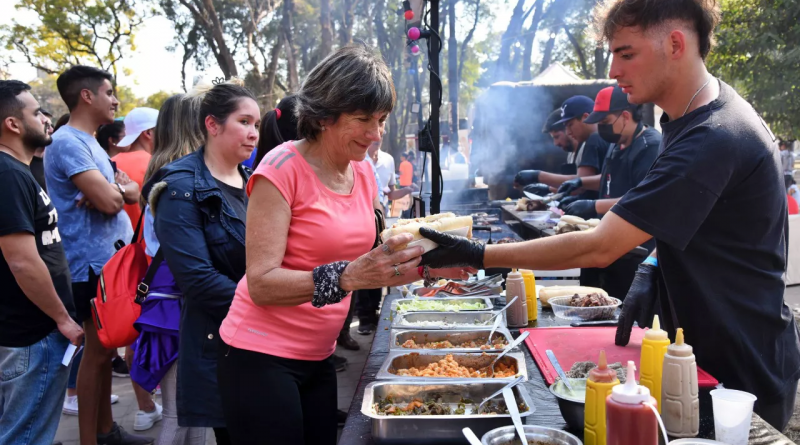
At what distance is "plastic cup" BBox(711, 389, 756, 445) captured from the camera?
5.20 feet

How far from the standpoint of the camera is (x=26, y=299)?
3006 millimetres

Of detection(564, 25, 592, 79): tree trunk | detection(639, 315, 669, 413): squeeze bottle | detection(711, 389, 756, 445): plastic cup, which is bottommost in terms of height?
detection(711, 389, 756, 445): plastic cup

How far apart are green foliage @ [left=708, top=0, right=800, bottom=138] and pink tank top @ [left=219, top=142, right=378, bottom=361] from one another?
1196 centimetres

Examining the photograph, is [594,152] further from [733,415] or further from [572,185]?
[733,415]

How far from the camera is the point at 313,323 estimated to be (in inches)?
86.0

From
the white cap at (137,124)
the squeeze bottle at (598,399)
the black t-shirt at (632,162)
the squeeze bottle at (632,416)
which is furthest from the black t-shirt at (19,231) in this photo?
the black t-shirt at (632,162)

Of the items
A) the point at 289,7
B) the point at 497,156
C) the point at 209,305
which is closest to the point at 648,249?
the point at 209,305

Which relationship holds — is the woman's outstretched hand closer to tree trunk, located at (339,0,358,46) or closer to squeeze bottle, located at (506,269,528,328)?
squeeze bottle, located at (506,269,528,328)

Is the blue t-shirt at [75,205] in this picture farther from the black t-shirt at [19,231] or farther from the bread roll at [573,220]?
the bread roll at [573,220]

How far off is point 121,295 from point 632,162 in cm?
391

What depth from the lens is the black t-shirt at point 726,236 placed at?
1922 millimetres

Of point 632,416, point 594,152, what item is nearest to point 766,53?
point 594,152

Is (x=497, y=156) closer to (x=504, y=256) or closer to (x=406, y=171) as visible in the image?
(x=406, y=171)

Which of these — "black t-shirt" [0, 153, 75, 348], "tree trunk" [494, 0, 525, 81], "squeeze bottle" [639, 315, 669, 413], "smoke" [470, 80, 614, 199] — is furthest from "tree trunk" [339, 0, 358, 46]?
"squeeze bottle" [639, 315, 669, 413]
